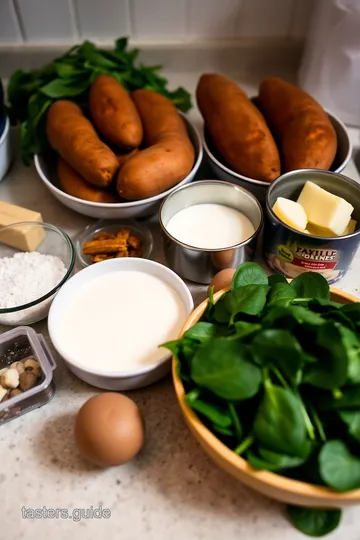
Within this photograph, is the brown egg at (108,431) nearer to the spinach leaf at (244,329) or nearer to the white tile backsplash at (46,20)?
the spinach leaf at (244,329)

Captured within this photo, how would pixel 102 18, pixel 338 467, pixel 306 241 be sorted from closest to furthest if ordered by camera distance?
pixel 338 467 < pixel 306 241 < pixel 102 18

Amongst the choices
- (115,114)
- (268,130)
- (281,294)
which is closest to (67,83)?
(115,114)

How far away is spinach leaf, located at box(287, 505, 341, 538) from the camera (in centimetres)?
49

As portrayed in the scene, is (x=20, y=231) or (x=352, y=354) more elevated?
(x=352, y=354)

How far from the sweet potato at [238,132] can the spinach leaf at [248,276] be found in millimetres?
208

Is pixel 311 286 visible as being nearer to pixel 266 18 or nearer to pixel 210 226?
pixel 210 226

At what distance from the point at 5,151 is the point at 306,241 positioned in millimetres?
548

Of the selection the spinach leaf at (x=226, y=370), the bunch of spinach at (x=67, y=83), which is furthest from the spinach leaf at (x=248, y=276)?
the bunch of spinach at (x=67, y=83)

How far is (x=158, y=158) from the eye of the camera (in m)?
0.73

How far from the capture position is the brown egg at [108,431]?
Answer: 507 mm

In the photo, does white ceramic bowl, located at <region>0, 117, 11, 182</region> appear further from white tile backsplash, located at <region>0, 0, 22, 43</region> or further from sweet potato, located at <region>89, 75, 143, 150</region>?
white tile backsplash, located at <region>0, 0, 22, 43</region>

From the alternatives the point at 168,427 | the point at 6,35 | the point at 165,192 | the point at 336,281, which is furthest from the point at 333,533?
the point at 6,35

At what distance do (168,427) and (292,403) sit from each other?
0.20m

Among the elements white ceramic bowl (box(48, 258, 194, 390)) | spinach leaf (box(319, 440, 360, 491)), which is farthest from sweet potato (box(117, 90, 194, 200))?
spinach leaf (box(319, 440, 360, 491))
